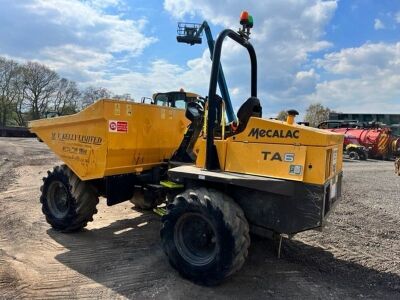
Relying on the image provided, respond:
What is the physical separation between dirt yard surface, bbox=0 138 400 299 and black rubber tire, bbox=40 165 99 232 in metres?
0.16

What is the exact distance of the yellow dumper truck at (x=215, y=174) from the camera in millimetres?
4051

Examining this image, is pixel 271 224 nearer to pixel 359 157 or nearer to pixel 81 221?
pixel 81 221

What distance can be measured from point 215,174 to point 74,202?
2.55 m

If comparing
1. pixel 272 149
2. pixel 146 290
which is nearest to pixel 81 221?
pixel 146 290

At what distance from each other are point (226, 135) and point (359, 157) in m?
20.4

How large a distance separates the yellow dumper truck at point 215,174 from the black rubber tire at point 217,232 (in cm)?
1

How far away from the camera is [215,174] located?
172 inches

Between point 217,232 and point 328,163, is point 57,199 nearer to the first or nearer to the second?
point 217,232

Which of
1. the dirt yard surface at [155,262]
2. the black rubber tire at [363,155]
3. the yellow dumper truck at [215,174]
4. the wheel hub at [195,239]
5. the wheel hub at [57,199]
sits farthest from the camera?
the black rubber tire at [363,155]

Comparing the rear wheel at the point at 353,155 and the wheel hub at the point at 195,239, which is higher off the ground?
the rear wheel at the point at 353,155

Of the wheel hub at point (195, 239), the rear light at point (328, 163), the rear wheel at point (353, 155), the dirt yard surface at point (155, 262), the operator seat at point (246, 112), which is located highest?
the operator seat at point (246, 112)

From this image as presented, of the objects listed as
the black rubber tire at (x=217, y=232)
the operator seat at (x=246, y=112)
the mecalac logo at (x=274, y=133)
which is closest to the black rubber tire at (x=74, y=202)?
the black rubber tire at (x=217, y=232)

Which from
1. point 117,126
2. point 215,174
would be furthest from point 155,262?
point 117,126

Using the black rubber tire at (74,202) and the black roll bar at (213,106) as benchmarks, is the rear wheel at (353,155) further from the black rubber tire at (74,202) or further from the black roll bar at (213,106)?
the black roll bar at (213,106)
